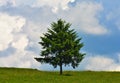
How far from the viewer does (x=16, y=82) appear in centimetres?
5172

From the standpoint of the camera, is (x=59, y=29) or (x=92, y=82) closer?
(x=92, y=82)

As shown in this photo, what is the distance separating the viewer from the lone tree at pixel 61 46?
78000 mm

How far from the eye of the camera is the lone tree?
256ft

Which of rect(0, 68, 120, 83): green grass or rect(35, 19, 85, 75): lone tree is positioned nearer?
rect(0, 68, 120, 83): green grass

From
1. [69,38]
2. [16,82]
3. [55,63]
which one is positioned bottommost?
[16,82]

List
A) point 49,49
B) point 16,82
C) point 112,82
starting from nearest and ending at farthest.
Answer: point 16,82 → point 112,82 → point 49,49

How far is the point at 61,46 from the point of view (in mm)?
77500

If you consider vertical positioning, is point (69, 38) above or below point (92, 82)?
above

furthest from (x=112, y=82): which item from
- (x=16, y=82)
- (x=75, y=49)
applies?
(x=75, y=49)

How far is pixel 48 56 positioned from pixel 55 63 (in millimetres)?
1929

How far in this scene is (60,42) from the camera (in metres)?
78.9

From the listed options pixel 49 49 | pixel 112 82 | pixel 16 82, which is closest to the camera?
pixel 16 82

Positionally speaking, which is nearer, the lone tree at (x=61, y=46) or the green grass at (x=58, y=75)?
the green grass at (x=58, y=75)

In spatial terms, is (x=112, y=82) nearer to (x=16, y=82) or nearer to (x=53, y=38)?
(x=16, y=82)
